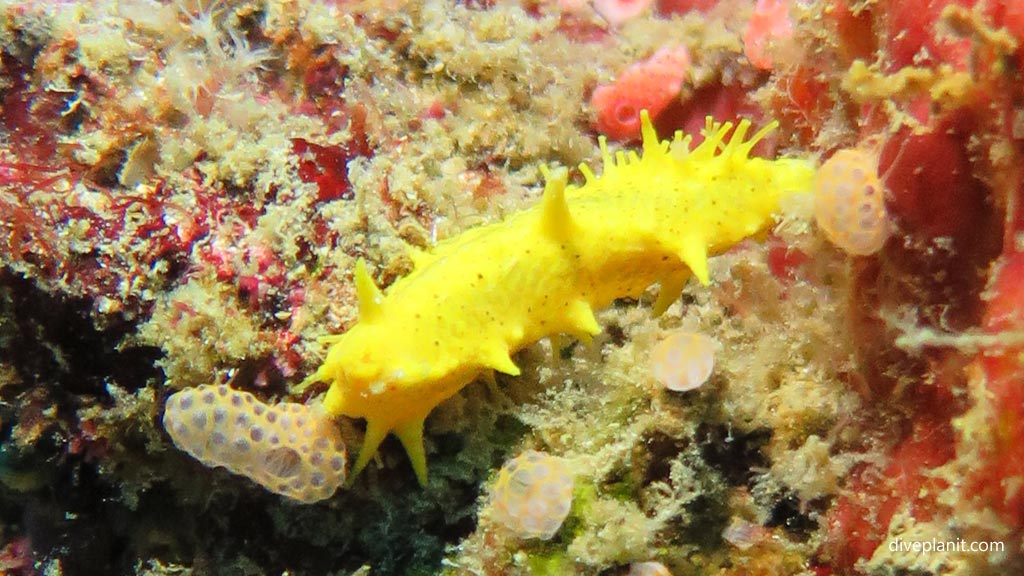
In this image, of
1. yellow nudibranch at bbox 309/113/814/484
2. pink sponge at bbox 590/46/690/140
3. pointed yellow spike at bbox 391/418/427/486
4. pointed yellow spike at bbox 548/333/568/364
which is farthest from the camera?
pink sponge at bbox 590/46/690/140

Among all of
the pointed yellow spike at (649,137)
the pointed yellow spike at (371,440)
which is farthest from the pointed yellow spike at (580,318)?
the pointed yellow spike at (371,440)

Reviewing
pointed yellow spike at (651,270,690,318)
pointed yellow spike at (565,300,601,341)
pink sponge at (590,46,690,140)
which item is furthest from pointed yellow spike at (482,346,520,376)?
pink sponge at (590,46,690,140)

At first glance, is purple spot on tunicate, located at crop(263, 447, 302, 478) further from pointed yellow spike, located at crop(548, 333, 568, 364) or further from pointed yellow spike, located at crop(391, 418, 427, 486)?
pointed yellow spike, located at crop(548, 333, 568, 364)

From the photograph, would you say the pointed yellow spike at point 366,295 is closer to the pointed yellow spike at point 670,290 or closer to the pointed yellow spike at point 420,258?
the pointed yellow spike at point 420,258

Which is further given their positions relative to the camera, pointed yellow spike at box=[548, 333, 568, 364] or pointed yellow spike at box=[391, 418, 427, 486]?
pointed yellow spike at box=[548, 333, 568, 364]

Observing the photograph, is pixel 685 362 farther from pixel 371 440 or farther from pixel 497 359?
pixel 371 440

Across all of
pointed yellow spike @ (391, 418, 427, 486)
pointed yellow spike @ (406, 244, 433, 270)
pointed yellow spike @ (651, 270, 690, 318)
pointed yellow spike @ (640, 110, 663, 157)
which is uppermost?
pointed yellow spike @ (640, 110, 663, 157)

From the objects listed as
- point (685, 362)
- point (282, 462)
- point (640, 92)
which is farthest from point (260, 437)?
point (640, 92)
